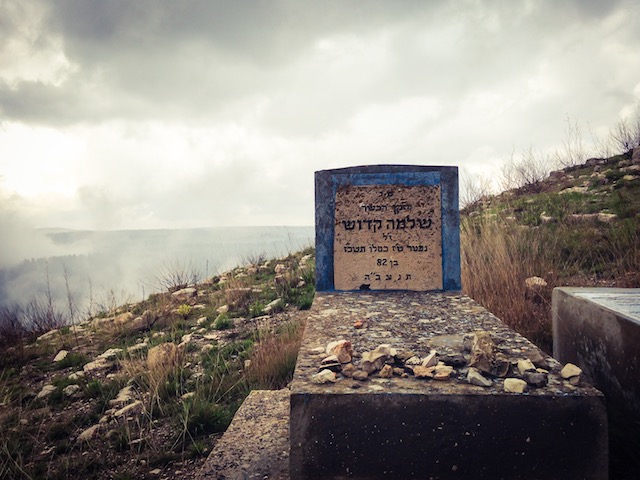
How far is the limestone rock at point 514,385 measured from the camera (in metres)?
1.27

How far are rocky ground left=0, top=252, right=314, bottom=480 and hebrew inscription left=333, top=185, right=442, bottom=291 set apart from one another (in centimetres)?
114

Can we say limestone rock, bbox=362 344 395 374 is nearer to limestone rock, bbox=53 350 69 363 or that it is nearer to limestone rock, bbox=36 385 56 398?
limestone rock, bbox=36 385 56 398

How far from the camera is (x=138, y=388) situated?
3.72 m

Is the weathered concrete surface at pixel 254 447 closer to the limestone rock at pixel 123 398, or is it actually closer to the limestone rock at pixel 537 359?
the limestone rock at pixel 537 359

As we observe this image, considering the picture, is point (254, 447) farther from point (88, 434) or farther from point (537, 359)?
point (88, 434)

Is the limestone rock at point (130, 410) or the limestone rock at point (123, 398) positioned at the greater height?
the limestone rock at point (130, 410)

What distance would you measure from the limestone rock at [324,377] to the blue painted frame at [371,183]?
1780 mm

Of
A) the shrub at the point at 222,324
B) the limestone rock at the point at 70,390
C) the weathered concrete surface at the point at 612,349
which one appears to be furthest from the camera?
the shrub at the point at 222,324

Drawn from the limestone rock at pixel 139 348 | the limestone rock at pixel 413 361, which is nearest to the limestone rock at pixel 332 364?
the limestone rock at pixel 413 361

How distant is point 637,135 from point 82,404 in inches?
616

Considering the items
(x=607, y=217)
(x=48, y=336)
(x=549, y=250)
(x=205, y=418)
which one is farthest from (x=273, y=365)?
(x=607, y=217)

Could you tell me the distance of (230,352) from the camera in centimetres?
450

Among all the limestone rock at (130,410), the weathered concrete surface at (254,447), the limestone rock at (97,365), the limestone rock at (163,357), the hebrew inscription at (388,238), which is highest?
the hebrew inscription at (388,238)

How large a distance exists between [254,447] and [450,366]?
1.14 meters
